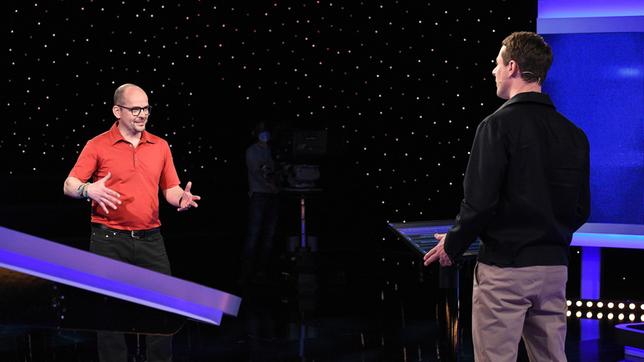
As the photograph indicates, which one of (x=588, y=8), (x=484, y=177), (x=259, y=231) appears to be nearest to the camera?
(x=484, y=177)

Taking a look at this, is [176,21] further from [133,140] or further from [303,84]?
[133,140]

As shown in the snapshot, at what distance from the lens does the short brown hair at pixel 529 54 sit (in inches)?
93.7

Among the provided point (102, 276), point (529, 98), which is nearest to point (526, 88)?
point (529, 98)

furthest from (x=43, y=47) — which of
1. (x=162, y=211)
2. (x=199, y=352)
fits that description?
(x=199, y=352)

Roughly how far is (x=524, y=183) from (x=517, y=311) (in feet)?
1.26

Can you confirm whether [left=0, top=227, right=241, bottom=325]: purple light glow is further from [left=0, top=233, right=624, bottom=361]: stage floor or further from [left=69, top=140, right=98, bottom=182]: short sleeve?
[left=69, top=140, right=98, bottom=182]: short sleeve

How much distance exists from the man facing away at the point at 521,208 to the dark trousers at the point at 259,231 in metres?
5.44

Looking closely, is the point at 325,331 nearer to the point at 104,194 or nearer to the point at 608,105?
the point at 608,105

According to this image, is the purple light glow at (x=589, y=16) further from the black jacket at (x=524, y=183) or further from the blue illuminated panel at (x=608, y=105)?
the black jacket at (x=524, y=183)

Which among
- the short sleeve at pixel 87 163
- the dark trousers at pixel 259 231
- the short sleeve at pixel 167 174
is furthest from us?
the dark trousers at pixel 259 231

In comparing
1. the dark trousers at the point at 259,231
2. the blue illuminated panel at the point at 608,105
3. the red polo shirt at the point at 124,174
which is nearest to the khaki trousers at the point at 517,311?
the red polo shirt at the point at 124,174

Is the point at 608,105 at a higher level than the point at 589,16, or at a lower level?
lower

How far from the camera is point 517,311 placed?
2.38m

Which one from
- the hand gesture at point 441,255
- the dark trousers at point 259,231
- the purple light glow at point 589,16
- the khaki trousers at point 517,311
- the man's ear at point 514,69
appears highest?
the purple light glow at point 589,16
